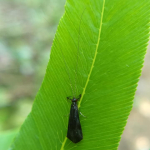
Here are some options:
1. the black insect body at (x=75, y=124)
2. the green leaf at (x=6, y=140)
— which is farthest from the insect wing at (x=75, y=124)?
the green leaf at (x=6, y=140)

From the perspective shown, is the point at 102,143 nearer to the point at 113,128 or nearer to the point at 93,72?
the point at 113,128

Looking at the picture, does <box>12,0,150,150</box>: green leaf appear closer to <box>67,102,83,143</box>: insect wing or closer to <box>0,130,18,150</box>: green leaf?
<box>67,102,83,143</box>: insect wing

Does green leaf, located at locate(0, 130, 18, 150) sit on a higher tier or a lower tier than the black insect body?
higher

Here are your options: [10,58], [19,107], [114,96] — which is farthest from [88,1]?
[10,58]

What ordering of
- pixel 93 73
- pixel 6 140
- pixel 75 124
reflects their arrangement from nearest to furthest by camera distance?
pixel 93 73 < pixel 75 124 < pixel 6 140

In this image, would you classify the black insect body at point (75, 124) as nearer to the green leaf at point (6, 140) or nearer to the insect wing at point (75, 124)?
the insect wing at point (75, 124)

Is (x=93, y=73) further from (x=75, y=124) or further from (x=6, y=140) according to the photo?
(x=6, y=140)

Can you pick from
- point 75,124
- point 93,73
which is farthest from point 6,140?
point 93,73

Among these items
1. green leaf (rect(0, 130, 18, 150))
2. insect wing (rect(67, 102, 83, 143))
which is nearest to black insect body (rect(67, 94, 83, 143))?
insect wing (rect(67, 102, 83, 143))
